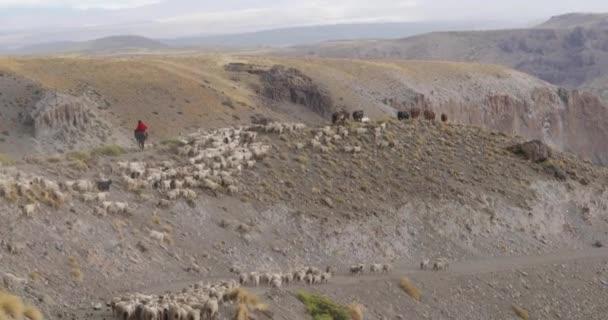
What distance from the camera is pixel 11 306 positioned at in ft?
46.8

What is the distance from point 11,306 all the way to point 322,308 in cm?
804

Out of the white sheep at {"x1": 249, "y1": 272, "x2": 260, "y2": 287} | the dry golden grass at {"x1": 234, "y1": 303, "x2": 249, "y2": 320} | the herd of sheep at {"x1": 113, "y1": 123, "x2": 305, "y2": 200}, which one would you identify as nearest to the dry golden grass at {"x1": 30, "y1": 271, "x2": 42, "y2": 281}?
the dry golden grass at {"x1": 234, "y1": 303, "x2": 249, "y2": 320}

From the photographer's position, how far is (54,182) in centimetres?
2294

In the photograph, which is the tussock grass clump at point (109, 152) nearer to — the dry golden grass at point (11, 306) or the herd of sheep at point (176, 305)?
the herd of sheep at point (176, 305)

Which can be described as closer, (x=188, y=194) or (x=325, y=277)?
(x=325, y=277)

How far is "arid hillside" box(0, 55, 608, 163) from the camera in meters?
57.0

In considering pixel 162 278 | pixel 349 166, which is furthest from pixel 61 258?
pixel 349 166

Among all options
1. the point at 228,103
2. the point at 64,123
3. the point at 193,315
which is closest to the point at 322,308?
the point at 193,315

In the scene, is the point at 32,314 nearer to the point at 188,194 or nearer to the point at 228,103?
the point at 188,194

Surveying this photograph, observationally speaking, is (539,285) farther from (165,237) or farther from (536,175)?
(165,237)

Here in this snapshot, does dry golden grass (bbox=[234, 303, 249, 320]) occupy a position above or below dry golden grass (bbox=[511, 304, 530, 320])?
above

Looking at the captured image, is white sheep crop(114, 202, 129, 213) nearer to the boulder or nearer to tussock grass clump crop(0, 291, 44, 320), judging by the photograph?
tussock grass clump crop(0, 291, 44, 320)

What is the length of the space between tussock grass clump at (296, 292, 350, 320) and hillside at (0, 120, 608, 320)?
404mm

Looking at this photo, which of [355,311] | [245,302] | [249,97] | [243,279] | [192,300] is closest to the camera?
[192,300]
